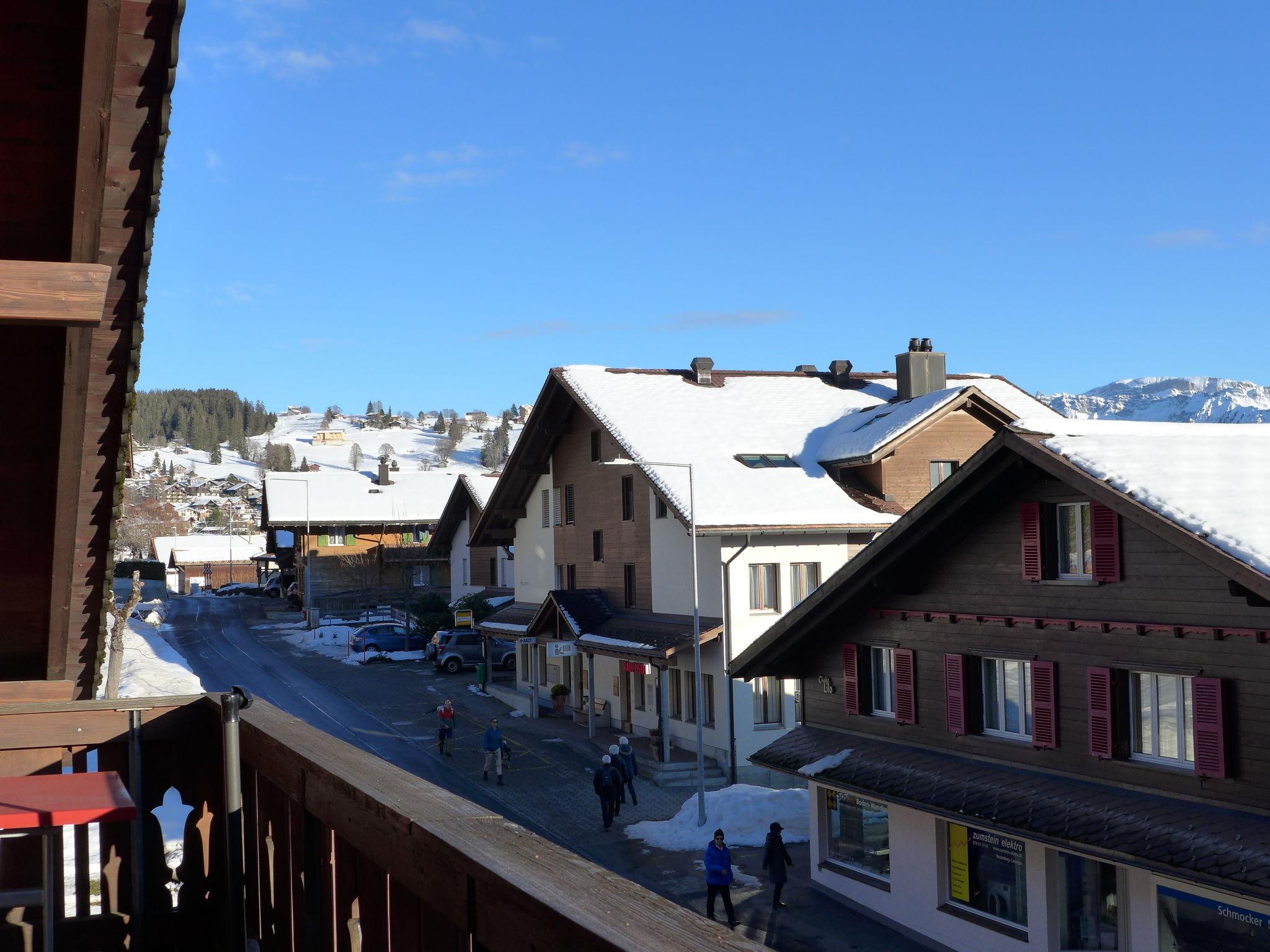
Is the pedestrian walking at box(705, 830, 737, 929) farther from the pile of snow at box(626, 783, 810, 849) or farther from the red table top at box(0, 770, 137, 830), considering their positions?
the red table top at box(0, 770, 137, 830)

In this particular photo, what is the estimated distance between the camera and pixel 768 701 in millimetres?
31969

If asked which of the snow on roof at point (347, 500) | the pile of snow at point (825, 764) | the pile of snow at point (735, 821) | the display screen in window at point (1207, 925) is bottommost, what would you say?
the pile of snow at point (735, 821)

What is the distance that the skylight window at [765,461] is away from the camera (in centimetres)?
3578

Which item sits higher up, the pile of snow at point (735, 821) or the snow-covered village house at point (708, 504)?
the snow-covered village house at point (708, 504)

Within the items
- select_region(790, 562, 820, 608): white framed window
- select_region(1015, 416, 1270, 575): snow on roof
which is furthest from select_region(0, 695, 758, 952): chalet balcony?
select_region(790, 562, 820, 608): white framed window

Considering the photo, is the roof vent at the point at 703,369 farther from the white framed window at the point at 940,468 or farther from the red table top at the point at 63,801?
the red table top at the point at 63,801

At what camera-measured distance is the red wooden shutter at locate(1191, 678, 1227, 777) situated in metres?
14.6

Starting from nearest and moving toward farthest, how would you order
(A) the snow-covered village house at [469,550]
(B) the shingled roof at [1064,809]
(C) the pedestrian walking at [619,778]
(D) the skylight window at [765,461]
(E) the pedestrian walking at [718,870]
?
(B) the shingled roof at [1064,809]
(E) the pedestrian walking at [718,870]
(C) the pedestrian walking at [619,778]
(D) the skylight window at [765,461]
(A) the snow-covered village house at [469,550]

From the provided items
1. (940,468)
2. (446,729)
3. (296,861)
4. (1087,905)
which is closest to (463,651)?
(446,729)

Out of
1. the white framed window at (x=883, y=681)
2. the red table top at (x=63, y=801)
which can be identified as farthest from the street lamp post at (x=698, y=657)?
the red table top at (x=63, y=801)

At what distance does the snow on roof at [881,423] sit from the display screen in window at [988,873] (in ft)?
54.9

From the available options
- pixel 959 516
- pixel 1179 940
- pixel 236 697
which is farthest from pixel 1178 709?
pixel 236 697

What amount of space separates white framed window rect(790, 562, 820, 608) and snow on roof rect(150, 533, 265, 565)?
317 feet

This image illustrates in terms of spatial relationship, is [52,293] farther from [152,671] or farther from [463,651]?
[463,651]
